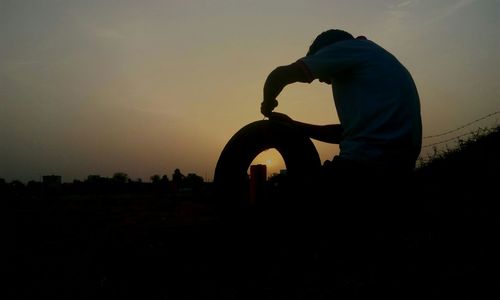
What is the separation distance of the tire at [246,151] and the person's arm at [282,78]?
728 millimetres

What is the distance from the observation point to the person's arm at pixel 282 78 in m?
3.06

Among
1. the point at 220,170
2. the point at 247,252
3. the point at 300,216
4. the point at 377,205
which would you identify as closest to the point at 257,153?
the point at 220,170

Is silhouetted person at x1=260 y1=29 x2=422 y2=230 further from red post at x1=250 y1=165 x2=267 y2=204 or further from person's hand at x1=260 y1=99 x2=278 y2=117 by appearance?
red post at x1=250 y1=165 x2=267 y2=204

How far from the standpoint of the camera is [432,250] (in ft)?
11.9

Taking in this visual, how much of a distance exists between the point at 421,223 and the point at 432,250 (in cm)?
108

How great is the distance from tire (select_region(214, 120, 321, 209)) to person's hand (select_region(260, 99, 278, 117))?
0.49 meters

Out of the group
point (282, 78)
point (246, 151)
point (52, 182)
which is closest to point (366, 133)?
point (282, 78)

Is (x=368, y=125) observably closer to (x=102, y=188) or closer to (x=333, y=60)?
(x=333, y=60)

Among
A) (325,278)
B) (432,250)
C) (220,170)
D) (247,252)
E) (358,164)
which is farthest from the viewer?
(220,170)

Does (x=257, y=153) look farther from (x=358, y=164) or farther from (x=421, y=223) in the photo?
(x=421, y=223)

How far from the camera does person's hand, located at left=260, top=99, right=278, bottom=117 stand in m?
3.49

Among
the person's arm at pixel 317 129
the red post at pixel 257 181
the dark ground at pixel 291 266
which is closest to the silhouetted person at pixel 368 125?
the dark ground at pixel 291 266

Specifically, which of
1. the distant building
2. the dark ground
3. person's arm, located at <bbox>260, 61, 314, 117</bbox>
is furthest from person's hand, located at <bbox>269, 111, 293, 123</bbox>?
the distant building

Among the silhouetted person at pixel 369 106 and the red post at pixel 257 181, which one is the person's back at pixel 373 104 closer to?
the silhouetted person at pixel 369 106
